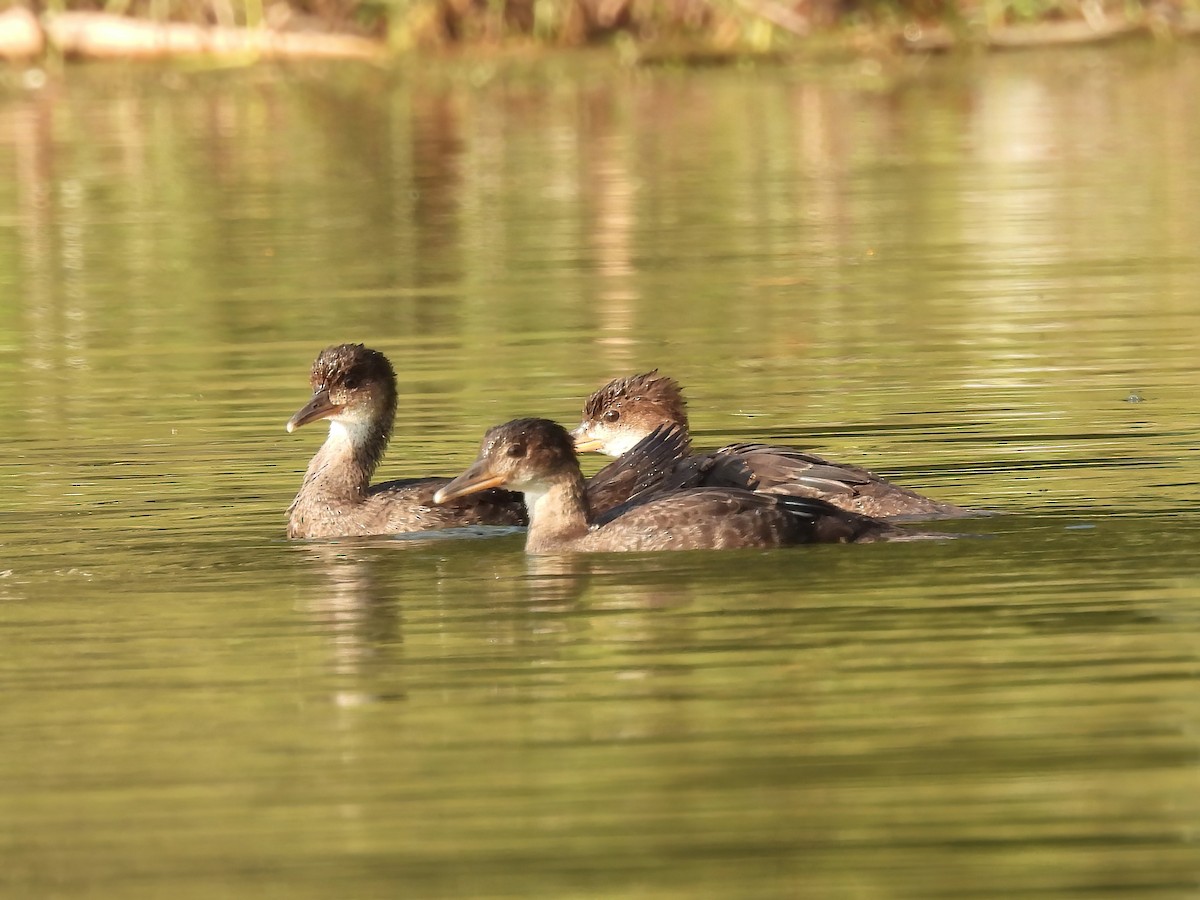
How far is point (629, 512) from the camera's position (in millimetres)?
8703

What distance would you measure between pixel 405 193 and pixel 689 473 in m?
12.9

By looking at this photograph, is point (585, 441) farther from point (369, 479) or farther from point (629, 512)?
point (629, 512)

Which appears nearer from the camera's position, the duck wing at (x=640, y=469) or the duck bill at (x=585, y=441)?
the duck wing at (x=640, y=469)

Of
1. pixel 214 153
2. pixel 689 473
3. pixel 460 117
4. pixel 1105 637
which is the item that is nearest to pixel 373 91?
pixel 460 117

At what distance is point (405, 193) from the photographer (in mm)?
21688

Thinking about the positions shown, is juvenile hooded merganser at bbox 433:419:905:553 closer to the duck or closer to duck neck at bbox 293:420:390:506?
the duck

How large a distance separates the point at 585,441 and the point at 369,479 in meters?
0.85

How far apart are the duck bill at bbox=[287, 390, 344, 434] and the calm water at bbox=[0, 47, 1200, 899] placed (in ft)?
0.99

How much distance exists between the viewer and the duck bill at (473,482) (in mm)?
8852

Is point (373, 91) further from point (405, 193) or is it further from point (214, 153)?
point (405, 193)

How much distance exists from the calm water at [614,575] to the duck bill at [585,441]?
1.66 feet

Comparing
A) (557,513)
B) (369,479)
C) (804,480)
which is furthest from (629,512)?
(369,479)

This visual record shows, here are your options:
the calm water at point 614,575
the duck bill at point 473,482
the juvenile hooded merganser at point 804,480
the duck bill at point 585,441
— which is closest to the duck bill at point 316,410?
the calm water at point 614,575

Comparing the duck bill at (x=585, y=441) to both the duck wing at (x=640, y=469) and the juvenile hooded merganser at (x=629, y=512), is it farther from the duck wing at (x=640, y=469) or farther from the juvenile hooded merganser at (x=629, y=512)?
the juvenile hooded merganser at (x=629, y=512)
